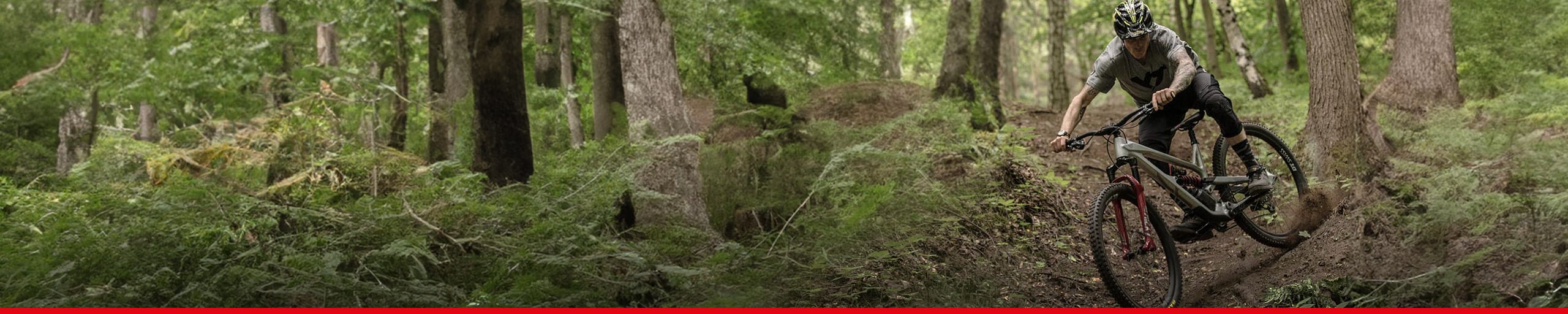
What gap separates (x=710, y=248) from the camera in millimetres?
10438

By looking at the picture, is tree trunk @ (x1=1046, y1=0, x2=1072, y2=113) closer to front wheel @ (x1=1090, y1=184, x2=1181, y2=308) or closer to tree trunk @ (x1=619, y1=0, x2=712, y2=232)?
tree trunk @ (x1=619, y1=0, x2=712, y2=232)

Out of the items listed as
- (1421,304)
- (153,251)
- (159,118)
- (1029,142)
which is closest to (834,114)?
(1029,142)

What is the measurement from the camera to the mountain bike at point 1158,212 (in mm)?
6926

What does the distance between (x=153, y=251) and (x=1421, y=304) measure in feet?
25.2

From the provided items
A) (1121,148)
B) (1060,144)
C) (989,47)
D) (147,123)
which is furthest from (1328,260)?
(147,123)

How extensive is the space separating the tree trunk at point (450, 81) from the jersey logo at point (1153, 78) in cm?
1093

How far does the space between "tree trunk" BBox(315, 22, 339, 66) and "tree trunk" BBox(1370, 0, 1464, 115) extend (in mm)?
18867

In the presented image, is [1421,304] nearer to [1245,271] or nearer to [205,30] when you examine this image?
[1245,271]

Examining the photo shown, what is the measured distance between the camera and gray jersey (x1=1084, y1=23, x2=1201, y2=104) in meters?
7.07

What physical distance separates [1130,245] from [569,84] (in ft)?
36.7

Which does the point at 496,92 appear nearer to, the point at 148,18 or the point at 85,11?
the point at 85,11

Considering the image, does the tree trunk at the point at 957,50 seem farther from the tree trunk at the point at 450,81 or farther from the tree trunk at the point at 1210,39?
the tree trunk at the point at 1210,39

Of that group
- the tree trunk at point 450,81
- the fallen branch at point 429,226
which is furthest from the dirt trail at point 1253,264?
the tree trunk at point 450,81

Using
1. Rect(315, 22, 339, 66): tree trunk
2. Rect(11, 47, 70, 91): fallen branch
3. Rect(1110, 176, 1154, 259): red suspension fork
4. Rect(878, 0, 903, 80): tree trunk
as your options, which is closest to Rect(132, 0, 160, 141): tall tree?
Rect(315, 22, 339, 66): tree trunk
